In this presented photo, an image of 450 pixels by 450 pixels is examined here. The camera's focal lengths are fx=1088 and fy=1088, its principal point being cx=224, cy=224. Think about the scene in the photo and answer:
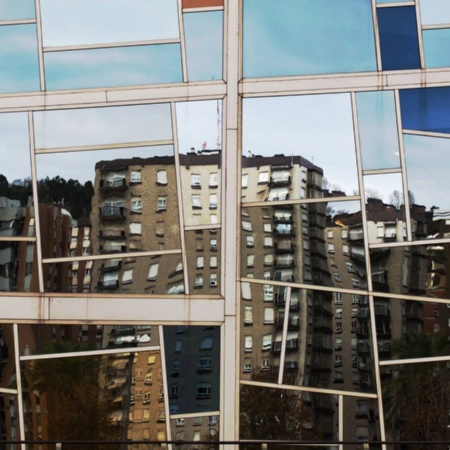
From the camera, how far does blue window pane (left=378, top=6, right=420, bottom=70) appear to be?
12.9m

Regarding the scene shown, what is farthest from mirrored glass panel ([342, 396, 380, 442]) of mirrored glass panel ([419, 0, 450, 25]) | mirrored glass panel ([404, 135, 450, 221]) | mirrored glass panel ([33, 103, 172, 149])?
mirrored glass panel ([419, 0, 450, 25])

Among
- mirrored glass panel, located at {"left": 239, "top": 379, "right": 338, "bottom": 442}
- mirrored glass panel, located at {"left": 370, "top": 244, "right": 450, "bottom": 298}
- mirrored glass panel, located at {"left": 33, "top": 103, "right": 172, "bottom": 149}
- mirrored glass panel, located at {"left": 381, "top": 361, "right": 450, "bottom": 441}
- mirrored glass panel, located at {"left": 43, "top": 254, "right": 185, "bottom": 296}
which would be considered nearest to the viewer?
mirrored glass panel, located at {"left": 381, "top": 361, "right": 450, "bottom": 441}

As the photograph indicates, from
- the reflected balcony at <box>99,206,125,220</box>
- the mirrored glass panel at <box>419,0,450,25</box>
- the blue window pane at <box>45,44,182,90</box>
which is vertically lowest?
the reflected balcony at <box>99,206,125,220</box>

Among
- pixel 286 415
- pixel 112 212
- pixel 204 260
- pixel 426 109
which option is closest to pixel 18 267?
pixel 112 212

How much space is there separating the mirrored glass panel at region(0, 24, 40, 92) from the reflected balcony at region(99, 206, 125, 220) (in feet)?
5.48

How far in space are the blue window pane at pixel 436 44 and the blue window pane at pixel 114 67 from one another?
294cm

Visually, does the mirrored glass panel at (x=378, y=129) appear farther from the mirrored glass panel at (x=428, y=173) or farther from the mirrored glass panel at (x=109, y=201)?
the mirrored glass panel at (x=109, y=201)

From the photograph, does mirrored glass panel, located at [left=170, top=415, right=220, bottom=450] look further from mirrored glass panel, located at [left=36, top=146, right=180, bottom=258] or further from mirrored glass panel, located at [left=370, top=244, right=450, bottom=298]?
mirrored glass panel, located at [left=370, top=244, right=450, bottom=298]

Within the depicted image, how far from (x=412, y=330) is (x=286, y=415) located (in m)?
1.74

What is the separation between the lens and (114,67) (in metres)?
13.0

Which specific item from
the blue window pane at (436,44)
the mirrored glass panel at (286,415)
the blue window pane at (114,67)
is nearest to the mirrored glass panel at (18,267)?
the blue window pane at (114,67)

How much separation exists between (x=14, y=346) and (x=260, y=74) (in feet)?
14.2

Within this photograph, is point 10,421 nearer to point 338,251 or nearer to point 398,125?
point 338,251

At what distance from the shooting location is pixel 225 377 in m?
12.5
